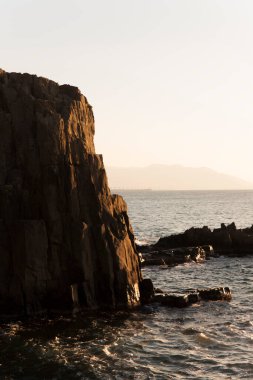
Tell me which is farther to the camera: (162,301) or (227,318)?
(162,301)

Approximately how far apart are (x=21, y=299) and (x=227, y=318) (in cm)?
1498

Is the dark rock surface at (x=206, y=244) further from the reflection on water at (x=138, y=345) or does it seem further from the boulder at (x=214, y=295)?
the reflection on water at (x=138, y=345)

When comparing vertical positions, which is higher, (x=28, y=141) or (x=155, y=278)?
(x=28, y=141)

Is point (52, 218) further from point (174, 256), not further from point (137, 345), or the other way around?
point (174, 256)

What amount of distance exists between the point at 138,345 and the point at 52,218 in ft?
37.8

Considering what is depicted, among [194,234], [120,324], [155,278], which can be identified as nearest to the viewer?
[120,324]

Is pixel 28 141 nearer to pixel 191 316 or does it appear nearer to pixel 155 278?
pixel 191 316

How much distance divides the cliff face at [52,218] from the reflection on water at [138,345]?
2301 mm

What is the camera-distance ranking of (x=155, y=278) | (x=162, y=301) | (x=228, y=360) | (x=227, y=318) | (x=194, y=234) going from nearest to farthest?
(x=228, y=360)
(x=227, y=318)
(x=162, y=301)
(x=155, y=278)
(x=194, y=234)

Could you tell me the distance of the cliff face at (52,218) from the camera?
3525 centimetres

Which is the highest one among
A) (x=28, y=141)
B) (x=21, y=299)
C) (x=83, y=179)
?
(x=28, y=141)

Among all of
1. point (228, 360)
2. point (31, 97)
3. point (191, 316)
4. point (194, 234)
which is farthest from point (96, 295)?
point (194, 234)

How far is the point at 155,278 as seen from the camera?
5116 centimetres

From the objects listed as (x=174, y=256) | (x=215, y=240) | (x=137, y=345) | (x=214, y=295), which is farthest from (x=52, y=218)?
(x=215, y=240)
